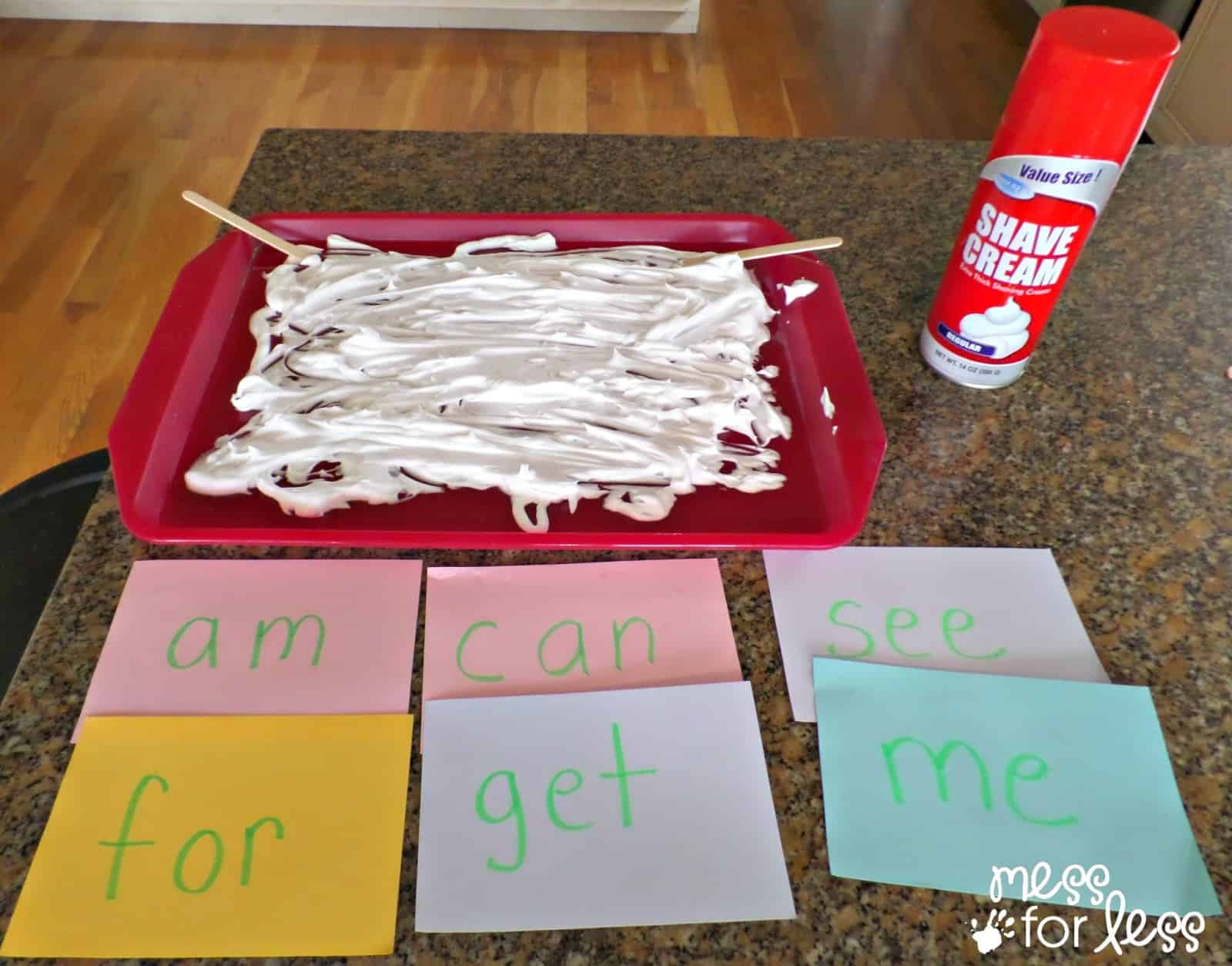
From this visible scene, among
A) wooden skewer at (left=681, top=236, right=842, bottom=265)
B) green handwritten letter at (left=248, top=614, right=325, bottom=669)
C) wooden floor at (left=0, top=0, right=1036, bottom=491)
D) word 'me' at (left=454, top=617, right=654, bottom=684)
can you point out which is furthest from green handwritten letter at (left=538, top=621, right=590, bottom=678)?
wooden floor at (left=0, top=0, right=1036, bottom=491)

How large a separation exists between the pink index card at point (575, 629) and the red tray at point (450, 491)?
2 cm

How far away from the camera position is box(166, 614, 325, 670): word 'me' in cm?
46

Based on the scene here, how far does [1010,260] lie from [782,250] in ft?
0.60

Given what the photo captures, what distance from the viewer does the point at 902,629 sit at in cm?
49

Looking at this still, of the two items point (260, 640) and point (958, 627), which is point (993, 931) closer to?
point (958, 627)

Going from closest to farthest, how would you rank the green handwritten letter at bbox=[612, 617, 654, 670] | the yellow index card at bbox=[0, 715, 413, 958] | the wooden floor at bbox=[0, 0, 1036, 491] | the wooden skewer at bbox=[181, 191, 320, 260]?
the yellow index card at bbox=[0, 715, 413, 958] < the green handwritten letter at bbox=[612, 617, 654, 670] < the wooden skewer at bbox=[181, 191, 320, 260] < the wooden floor at bbox=[0, 0, 1036, 491]

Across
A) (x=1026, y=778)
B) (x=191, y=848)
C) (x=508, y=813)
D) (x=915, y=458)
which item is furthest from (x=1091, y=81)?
(x=191, y=848)

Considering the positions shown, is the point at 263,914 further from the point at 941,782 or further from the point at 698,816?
the point at 941,782

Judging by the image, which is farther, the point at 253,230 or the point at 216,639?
the point at 253,230

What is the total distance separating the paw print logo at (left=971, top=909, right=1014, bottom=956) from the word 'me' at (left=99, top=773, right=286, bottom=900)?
313 mm

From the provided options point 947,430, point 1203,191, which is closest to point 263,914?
point 947,430

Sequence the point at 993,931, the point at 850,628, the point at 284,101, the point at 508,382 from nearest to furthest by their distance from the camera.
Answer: the point at 993,931
the point at 850,628
the point at 508,382
the point at 284,101

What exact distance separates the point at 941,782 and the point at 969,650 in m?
0.09

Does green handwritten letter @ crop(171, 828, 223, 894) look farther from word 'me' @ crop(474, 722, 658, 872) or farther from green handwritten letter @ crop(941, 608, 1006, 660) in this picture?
green handwritten letter @ crop(941, 608, 1006, 660)
